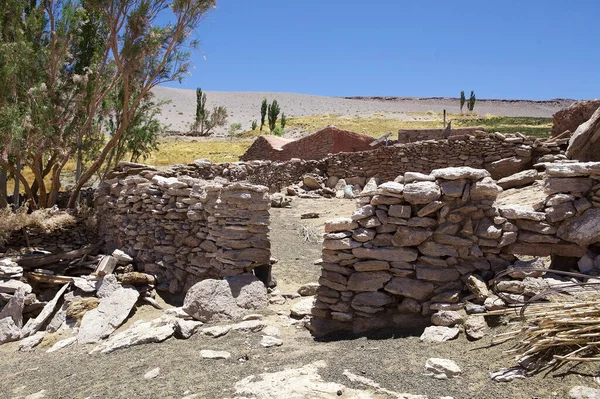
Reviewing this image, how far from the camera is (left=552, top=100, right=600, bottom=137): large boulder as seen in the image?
1252 cm

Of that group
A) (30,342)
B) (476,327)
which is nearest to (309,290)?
(476,327)

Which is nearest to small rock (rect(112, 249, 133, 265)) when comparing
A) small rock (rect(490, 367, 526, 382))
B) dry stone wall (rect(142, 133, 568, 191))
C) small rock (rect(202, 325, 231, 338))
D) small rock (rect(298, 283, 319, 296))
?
dry stone wall (rect(142, 133, 568, 191))

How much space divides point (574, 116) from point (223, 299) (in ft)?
36.1

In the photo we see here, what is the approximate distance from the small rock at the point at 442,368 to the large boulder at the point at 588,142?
293 inches

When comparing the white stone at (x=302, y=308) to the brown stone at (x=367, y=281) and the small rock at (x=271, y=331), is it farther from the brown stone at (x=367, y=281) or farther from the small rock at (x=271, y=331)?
the brown stone at (x=367, y=281)

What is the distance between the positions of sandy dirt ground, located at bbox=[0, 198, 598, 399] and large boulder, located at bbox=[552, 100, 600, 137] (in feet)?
32.8

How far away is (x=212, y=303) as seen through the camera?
657cm

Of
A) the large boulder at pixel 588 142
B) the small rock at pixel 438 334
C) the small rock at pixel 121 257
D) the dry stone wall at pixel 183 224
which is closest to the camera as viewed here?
the small rock at pixel 438 334

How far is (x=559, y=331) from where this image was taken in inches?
148

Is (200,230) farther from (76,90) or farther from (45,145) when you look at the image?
(76,90)

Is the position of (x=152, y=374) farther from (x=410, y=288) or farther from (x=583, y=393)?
(x=583, y=393)

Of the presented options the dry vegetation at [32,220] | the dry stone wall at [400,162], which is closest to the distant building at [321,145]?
the dry stone wall at [400,162]

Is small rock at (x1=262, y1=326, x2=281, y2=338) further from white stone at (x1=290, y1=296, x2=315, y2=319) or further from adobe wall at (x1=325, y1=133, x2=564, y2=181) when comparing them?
adobe wall at (x1=325, y1=133, x2=564, y2=181)

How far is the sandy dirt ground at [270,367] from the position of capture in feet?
12.3
